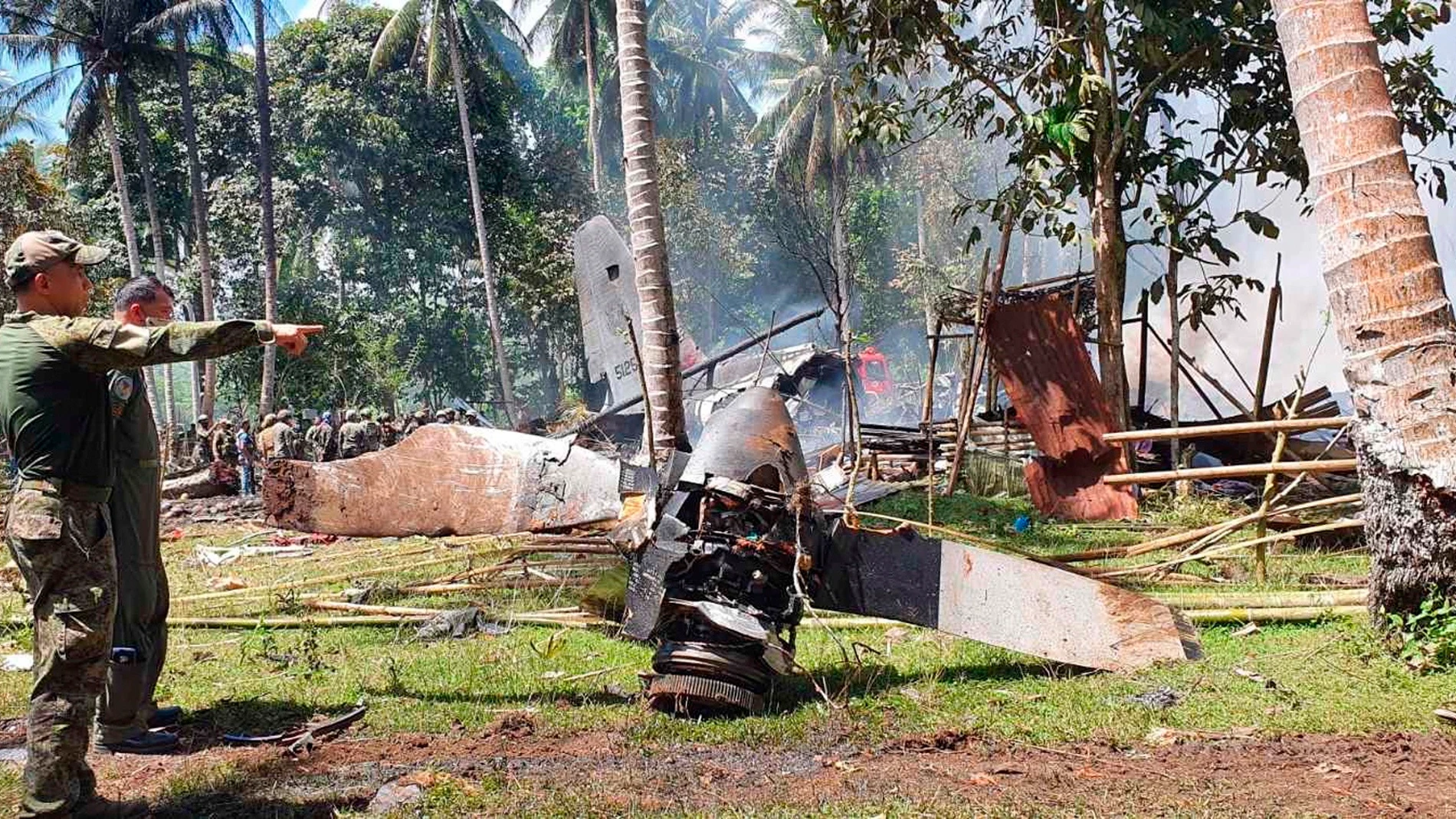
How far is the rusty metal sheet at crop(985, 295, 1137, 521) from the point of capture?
10266 mm

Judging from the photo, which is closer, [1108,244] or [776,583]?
[776,583]

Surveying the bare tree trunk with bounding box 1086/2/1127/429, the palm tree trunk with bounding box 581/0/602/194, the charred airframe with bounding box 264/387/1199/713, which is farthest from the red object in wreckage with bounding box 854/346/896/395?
the charred airframe with bounding box 264/387/1199/713

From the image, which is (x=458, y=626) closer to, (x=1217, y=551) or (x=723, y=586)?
(x=723, y=586)

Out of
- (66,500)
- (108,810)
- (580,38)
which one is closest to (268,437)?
(66,500)

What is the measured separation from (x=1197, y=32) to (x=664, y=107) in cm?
3210

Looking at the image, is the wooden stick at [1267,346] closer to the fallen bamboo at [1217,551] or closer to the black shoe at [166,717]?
the fallen bamboo at [1217,551]

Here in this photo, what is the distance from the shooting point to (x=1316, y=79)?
16.0ft

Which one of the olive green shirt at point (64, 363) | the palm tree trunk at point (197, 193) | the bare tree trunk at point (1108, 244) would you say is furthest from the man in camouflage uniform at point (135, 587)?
the palm tree trunk at point (197, 193)

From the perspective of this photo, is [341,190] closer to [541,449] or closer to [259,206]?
[259,206]

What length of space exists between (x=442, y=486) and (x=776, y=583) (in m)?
6.00

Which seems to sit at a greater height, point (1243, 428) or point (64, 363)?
point (64, 363)

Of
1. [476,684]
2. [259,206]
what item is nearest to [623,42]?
[476,684]

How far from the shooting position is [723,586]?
4.36 meters

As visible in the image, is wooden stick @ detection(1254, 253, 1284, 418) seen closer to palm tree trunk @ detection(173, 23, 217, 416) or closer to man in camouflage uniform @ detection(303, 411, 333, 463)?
man in camouflage uniform @ detection(303, 411, 333, 463)
